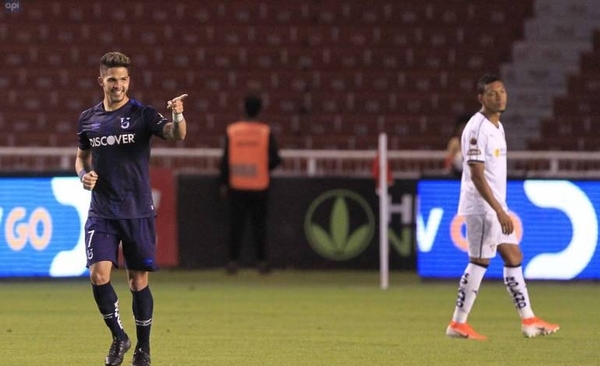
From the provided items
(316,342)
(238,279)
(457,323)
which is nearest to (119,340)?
(316,342)

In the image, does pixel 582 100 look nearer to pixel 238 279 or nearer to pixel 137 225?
pixel 238 279

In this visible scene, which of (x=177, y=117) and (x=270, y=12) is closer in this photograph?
(x=177, y=117)

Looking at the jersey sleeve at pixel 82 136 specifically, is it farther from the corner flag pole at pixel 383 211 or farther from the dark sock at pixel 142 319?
the corner flag pole at pixel 383 211

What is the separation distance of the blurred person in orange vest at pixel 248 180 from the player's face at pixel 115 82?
8777mm

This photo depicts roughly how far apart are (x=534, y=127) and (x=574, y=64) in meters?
1.48

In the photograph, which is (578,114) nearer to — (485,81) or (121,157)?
(485,81)

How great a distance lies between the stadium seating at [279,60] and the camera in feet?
73.3

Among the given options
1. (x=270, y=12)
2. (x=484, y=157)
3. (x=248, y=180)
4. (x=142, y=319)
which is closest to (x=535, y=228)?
(x=248, y=180)

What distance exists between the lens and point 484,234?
10.7 m

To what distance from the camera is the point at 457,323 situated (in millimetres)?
10742

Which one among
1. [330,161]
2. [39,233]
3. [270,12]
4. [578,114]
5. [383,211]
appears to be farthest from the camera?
[270,12]

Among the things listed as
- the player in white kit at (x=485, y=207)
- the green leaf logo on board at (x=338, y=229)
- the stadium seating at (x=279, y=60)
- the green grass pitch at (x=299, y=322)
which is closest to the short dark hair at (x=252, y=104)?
the green leaf logo on board at (x=338, y=229)

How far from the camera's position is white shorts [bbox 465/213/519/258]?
10.7 meters

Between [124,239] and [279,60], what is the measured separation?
14554 mm
